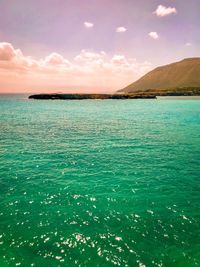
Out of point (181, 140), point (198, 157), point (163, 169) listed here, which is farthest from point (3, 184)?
point (181, 140)

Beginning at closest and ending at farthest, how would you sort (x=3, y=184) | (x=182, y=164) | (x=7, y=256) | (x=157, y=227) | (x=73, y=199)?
1. (x=7, y=256)
2. (x=157, y=227)
3. (x=73, y=199)
4. (x=3, y=184)
5. (x=182, y=164)

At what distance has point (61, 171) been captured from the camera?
3028 cm

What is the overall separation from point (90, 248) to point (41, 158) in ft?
71.4

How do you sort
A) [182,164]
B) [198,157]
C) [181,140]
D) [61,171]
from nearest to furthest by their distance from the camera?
[61,171], [182,164], [198,157], [181,140]

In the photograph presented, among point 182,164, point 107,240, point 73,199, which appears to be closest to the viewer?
point 107,240

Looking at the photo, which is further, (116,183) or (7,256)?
(116,183)

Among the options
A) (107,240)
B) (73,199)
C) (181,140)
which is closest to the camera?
(107,240)

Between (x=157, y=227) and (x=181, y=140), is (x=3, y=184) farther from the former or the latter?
(x=181, y=140)

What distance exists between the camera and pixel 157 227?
18250 mm

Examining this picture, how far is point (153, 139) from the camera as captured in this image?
48.8 m

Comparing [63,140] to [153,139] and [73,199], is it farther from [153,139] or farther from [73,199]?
[73,199]

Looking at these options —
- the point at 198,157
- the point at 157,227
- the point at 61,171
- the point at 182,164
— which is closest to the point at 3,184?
the point at 61,171

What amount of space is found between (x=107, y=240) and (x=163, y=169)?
16.1 meters

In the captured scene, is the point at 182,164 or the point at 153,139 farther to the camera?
the point at 153,139
